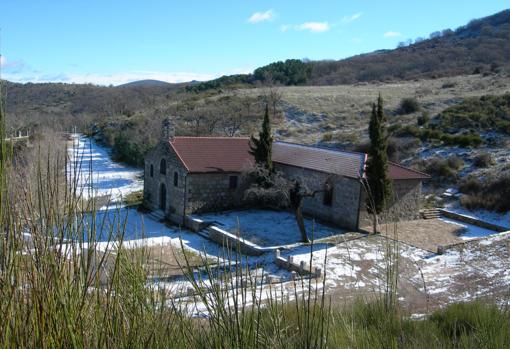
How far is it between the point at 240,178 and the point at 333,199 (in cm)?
474

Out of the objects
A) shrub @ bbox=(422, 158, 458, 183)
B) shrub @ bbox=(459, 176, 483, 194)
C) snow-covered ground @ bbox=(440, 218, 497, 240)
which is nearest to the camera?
snow-covered ground @ bbox=(440, 218, 497, 240)

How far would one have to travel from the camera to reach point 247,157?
23.5 metres

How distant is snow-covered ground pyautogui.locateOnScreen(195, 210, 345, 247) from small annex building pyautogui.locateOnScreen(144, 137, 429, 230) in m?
0.73

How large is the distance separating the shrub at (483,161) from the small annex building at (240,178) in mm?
6610

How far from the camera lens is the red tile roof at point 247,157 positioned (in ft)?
66.1

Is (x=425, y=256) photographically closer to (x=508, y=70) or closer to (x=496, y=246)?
(x=496, y=246)

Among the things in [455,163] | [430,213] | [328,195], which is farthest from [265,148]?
[455,163]

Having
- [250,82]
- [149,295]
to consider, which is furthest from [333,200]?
[250,82]

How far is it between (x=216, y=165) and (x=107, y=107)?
135ft

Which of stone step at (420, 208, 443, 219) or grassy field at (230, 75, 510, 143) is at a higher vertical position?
grassy field at (230, 75, 510, 143)

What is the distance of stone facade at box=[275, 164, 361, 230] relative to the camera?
61.8 ft

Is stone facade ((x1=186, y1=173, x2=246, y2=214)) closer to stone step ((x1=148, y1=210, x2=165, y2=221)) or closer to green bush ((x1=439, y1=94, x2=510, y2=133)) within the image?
stone step ((x1=148, y1=210, x2=165, y2=221))

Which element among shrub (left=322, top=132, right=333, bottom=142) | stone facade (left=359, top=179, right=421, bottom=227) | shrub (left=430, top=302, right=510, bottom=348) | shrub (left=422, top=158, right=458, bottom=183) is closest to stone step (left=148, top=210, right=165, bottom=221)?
stone facade (left=359, top=179, right=421, bottom=227)

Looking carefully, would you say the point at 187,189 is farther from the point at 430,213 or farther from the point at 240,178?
the point at 430,213
